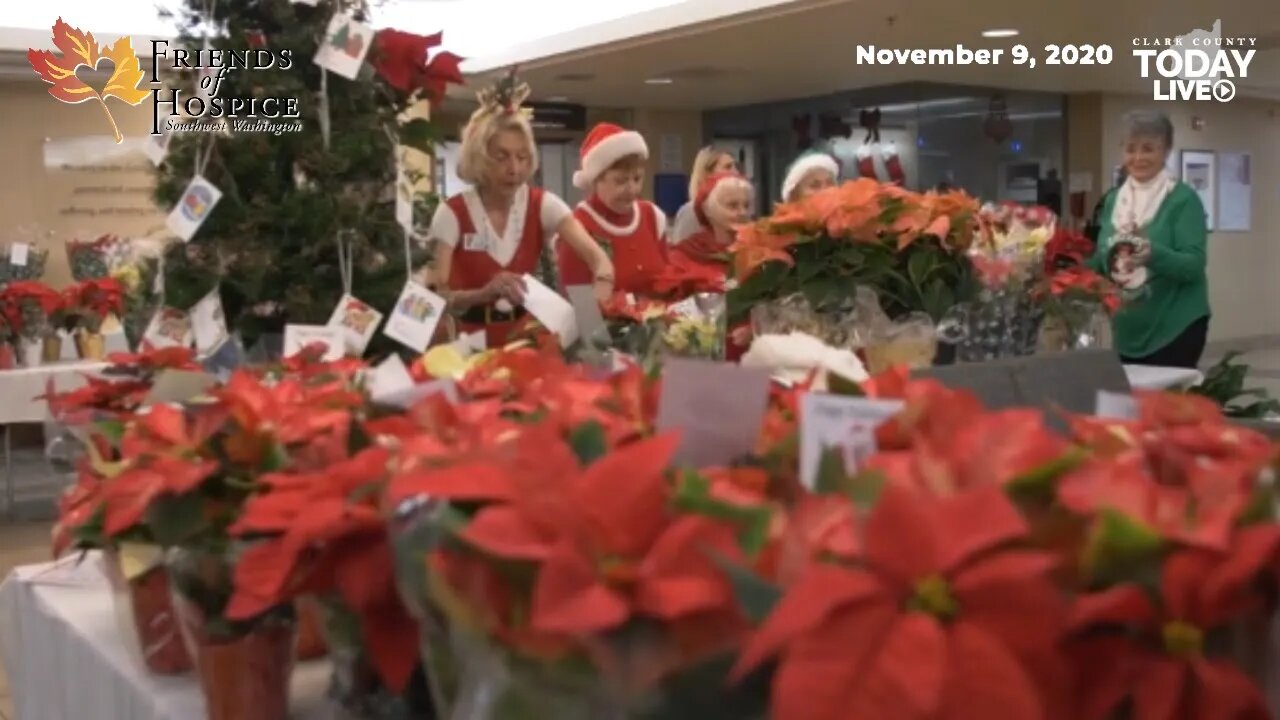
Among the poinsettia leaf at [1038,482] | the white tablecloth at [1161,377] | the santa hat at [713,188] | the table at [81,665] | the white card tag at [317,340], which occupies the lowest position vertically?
the table at [81,665]

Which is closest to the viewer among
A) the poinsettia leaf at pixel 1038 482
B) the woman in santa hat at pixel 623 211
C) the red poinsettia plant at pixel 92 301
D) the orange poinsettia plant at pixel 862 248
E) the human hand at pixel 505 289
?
the poinsettia leaf at pixel 1038 482

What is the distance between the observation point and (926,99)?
11086 mm

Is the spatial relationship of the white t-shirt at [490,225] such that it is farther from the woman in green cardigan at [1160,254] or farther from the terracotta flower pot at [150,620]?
the terracotta flower pot at [150,620]

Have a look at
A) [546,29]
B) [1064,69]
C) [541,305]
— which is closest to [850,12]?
[546,29]

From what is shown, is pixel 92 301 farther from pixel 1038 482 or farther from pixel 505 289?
pixel 1038 482

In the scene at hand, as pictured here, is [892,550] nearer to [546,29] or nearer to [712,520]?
[712,520]

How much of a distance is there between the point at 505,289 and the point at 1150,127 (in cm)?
238

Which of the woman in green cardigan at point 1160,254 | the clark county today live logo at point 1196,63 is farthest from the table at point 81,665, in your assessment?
the clark county today live logo at point 1196,63

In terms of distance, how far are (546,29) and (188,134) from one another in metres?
6.91

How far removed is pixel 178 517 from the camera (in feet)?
3.37

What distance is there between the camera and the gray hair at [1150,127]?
4.11 metres

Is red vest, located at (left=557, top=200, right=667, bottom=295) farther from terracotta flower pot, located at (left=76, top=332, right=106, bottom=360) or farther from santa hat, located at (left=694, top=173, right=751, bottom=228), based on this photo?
terracotta flower pot, located at (left=76, top=332, right=106, bottom=360)

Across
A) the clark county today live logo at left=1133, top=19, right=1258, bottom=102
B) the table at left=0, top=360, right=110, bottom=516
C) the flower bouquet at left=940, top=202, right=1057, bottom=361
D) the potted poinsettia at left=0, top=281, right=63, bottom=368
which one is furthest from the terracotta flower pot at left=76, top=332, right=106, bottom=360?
the clark county today live logo at left=1133, top=19, right=1258, bottom=102

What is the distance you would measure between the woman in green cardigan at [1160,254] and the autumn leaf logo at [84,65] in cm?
553
